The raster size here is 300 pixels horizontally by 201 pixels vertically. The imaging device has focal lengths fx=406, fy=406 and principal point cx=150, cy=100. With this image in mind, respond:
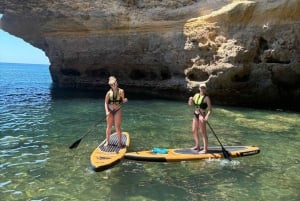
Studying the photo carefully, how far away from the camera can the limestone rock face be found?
62.7 feet

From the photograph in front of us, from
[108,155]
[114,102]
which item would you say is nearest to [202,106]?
[114,102]

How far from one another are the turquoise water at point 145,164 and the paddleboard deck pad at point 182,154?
168 millimetres

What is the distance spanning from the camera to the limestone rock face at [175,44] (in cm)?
1912

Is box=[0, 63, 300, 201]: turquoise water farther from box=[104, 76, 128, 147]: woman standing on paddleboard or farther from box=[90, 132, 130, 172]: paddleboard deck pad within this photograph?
box=[104, 76, 128, 147]: woman standing on paddleboard

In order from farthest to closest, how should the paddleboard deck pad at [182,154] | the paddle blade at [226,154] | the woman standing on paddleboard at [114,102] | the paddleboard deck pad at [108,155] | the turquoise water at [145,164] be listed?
1. the woman standing on paddleboard at [114,102]
2. the paddle blade at [226,154]
3. the paddleboard deck pad at [182,154]
4. the paddleboard deck pad at [108,155]
5. the turquoise water at [145,164]

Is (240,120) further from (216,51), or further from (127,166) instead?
(127,166)

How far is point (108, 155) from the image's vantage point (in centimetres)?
959

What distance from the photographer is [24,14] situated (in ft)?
84.0

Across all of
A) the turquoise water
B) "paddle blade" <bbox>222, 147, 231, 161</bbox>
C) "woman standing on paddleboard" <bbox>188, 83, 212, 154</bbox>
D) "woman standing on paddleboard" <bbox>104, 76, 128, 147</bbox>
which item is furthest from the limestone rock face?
"woman standing on paddleboard" <bbox>104, 76, 128, 147</bbox>

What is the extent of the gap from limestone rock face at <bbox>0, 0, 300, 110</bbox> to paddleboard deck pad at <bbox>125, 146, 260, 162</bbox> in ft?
31.7

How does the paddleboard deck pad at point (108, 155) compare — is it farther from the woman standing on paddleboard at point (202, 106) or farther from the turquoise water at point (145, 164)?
the woman standing on paddleboard at point (202, 106)

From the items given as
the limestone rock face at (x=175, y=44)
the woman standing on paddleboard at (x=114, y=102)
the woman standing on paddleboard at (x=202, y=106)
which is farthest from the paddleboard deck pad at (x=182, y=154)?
the limestone rock face at (x=175, y=44)

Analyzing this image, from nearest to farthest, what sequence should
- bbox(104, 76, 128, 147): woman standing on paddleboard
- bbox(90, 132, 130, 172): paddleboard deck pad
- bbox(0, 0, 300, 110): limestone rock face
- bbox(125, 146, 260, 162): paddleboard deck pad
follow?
bbox(90, 132, 130, 172): paddleboard deck pad < bbox(125, 146, 260, 162): paddleboard deck pad < bbox(104, 76, 128, 147): woman standing on paddleboard < bbox(0, 0, 300, 110): limestone rock face

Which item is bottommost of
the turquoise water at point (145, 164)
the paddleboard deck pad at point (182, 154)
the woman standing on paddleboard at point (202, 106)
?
the turquoise water at point (145, 164)
